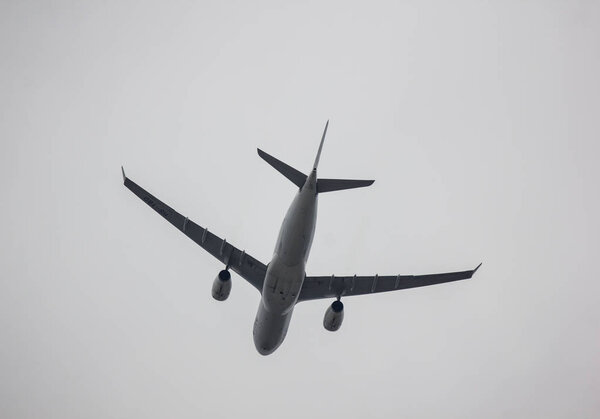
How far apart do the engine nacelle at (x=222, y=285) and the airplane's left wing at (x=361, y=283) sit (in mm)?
4808

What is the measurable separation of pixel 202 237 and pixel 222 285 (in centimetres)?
318

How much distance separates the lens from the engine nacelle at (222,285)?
1037 inches

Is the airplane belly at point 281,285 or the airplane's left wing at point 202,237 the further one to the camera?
the airplane's left wing at point 202,237

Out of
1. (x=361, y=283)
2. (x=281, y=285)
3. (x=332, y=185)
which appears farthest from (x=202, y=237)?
(x=361, y=283)

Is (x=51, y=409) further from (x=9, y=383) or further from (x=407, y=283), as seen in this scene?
(x=407, y=283)

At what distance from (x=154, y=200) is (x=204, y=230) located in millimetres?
3445

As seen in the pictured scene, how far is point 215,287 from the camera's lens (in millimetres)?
26500

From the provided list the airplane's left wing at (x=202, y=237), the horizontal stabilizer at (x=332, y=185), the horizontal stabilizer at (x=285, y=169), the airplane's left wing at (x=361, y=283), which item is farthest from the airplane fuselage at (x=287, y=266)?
the airplane's left wing at (x=202, y=237)

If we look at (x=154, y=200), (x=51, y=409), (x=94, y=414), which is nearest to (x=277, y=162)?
(x=154, y=200)

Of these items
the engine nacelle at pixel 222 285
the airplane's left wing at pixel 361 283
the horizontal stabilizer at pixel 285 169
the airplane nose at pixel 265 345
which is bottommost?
the airplane nose at pixel 265 345

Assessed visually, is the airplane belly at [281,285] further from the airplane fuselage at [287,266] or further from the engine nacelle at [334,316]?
the engine nacelle at [334,316]

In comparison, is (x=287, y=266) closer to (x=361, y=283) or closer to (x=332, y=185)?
(x=332, y=185)

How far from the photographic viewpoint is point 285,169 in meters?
22.8

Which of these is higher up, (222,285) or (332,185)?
(332,185)
